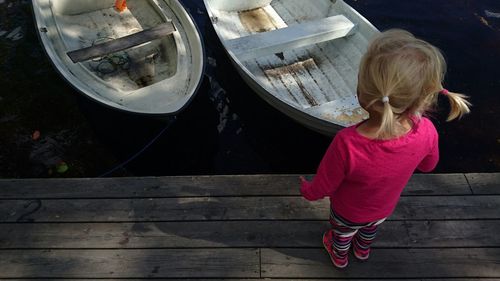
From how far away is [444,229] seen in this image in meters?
2.76

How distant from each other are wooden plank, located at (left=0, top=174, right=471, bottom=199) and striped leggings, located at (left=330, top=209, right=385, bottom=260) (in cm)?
65

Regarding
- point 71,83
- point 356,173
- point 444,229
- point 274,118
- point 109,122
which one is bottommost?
point 274,118

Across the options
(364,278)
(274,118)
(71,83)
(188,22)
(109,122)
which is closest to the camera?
(364,278)

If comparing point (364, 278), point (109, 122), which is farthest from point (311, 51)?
point (364, 278)

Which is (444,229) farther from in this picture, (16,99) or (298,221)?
(16,99)

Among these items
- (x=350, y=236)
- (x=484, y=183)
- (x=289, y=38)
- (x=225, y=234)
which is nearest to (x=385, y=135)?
(x=350, y=236)

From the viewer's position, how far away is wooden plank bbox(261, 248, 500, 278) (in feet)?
8.27

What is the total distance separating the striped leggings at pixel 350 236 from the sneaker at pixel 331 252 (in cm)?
3

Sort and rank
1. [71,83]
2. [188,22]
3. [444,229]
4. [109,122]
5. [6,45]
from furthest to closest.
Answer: [6,45], [188,22], [109,122], [71,83], [444,229]

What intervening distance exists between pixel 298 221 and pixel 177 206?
3.11 ft

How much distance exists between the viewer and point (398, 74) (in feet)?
4.55

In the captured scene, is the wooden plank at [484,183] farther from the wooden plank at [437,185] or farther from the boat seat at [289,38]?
the boat seat at [289,38]

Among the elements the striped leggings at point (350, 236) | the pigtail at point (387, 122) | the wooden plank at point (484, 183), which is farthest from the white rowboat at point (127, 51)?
the wooden plank at point (484, 183)

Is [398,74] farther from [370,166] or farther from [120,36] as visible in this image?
[120,36]
